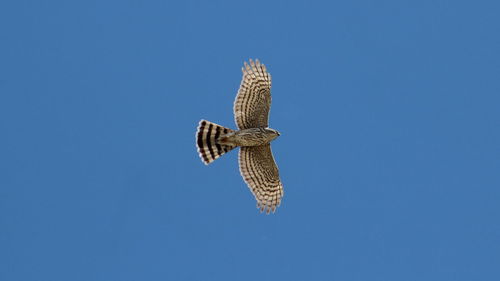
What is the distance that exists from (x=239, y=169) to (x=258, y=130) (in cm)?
101

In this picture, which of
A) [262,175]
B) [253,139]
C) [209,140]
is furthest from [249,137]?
[262,175]

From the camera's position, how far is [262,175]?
17.0 m

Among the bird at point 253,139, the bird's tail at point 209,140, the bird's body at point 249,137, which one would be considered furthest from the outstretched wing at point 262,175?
the bird's tail at point 209,140

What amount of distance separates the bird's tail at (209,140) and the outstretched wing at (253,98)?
43 centimetres

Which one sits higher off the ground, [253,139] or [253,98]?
[253,98]

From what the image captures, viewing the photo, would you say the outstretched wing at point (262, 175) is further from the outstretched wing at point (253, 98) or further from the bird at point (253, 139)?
the outstretched wing at point (253, 98)

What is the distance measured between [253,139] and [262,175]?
3.42 ft

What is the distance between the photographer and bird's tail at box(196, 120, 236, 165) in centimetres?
1595

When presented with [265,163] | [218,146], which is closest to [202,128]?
[218,146]

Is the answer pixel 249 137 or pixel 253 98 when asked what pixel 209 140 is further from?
pixel 253 98

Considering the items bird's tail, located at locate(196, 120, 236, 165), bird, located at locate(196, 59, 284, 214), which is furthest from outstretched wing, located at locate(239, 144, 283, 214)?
bird's tail, located at locate(196, 120, 236, 165)

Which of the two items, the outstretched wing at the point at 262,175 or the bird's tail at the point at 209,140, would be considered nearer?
the bird's tail at the point at 209,140

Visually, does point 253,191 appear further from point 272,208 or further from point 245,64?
point 245,64

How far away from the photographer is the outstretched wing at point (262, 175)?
16703 millimetres
